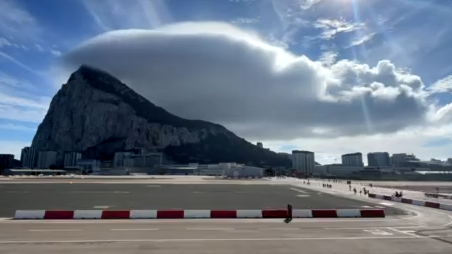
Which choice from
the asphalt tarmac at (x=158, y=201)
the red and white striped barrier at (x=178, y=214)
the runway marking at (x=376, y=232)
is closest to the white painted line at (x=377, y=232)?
the runway marking at (x=376, y=232)

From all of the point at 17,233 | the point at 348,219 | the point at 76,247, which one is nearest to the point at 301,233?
the point at 348,219

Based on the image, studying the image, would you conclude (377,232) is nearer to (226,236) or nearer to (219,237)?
(226,236)

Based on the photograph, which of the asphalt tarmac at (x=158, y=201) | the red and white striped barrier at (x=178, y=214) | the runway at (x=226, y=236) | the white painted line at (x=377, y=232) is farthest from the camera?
the asphalt tarmac at (x=158, y=201)

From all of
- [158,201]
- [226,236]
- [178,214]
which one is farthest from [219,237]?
[158,201]

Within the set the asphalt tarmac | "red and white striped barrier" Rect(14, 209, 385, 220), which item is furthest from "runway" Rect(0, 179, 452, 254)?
the asphalt tarmac

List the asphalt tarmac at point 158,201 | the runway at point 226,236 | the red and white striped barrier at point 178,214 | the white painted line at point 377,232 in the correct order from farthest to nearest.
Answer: the asphalt tarmac at point 158,201
the red and white striped barrier at point 178,214
the white painted line at point 377,232
the runway at point 226,236

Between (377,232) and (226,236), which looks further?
(377,232)

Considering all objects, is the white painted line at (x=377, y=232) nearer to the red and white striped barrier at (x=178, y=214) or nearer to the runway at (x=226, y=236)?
the runway at (x=226, y=236)

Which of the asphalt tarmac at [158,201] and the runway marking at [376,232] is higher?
the runway marking at [376,232]
